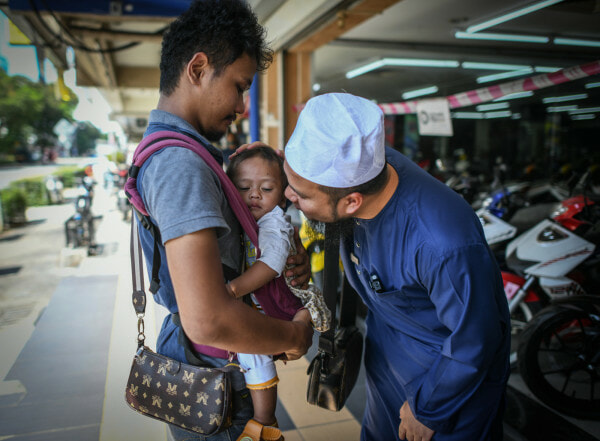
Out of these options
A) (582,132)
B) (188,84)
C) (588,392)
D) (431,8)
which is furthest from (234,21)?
(582,132)

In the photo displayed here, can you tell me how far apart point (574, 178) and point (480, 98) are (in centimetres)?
136

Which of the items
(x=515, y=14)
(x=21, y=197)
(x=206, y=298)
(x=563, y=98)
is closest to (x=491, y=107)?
(x=563, y=98)

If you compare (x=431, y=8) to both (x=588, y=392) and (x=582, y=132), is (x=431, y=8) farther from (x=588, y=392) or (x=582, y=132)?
(x=582, y=132)

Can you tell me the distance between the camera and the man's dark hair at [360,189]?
1347 millimetres

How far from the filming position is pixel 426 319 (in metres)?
1.48

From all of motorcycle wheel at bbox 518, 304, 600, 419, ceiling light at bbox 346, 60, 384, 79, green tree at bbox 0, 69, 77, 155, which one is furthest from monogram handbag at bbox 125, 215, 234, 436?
green tree at bbox 0, 69, 77, 155

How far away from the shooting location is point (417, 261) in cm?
135

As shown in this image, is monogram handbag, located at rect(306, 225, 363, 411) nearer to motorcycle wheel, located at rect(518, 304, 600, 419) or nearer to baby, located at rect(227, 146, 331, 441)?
baby, located at rect(227, 146, 331, 441)

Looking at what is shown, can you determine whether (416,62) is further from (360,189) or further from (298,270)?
(298,270)

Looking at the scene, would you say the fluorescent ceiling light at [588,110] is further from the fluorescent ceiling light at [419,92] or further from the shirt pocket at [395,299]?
the shirt pocket at [395,299]

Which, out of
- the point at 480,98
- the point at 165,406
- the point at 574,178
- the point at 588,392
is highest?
the point at 480,98

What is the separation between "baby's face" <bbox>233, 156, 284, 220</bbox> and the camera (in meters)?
1.61

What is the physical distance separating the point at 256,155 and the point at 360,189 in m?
0.50

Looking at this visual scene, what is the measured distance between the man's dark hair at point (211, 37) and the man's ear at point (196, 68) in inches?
0.6
